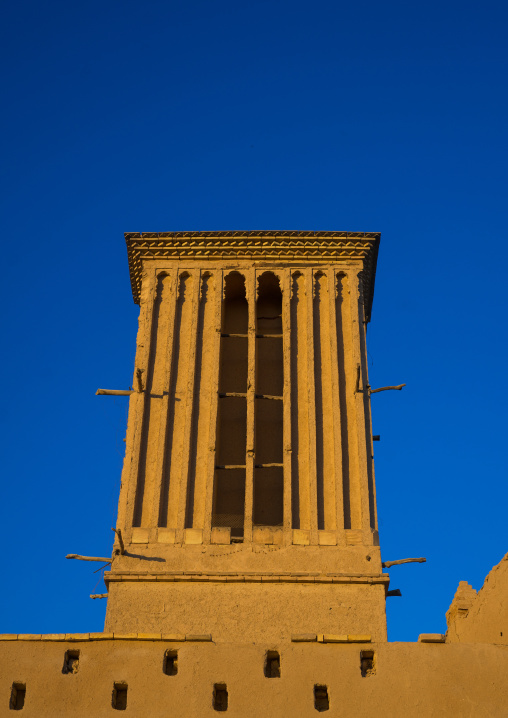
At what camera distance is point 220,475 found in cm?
1858

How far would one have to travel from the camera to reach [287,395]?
59.2ft

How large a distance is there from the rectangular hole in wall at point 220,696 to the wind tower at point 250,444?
3.75 m

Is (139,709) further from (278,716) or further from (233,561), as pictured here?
(233,561)

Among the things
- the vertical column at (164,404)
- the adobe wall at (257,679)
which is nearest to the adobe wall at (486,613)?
the adobe wall at (257,679)

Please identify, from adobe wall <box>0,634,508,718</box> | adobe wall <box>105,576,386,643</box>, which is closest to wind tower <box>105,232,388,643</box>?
adobe wall <box>105,576,386,643</box>

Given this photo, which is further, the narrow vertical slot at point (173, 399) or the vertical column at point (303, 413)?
the narrow vertical slot at point (173, 399)

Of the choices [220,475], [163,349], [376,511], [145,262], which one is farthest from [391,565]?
[145,262]

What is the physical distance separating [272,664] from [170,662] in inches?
42.4

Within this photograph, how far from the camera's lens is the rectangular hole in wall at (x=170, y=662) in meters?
11.7

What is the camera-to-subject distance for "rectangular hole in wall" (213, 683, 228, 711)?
37.8 feet

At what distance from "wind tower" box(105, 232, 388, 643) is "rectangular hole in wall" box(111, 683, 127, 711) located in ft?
12.7

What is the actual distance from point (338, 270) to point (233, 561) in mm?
5906

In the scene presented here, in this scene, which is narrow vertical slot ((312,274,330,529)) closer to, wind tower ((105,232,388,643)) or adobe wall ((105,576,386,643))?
wind tower ((105,232,388,643))

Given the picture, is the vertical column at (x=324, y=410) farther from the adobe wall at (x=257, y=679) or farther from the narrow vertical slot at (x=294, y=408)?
the adobe wall at (x=257, y=679)
